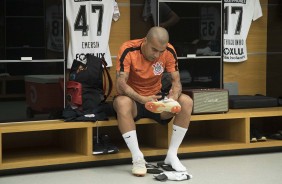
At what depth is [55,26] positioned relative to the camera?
4191mm

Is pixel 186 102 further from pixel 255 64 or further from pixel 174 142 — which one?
pixel 255 64

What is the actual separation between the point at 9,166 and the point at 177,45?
1.74 meters

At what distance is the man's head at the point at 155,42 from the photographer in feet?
13.0

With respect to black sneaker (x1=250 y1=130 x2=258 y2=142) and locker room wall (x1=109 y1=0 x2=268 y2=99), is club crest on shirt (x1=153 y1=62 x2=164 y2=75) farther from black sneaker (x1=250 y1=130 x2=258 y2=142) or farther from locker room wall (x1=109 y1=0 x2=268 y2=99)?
locker room wall (x1=109 y1=0 x2=268 y2=99)

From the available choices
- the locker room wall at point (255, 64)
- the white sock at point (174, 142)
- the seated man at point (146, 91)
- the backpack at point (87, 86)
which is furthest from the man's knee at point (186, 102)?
the locker room wall at point (255, 64)

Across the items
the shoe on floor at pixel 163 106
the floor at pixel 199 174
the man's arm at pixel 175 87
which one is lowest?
the floor at pixel 199 174

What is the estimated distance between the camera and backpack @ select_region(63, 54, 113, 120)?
4246mm

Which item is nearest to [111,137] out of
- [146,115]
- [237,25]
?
[146,115]

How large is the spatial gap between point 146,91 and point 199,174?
2.51 feet

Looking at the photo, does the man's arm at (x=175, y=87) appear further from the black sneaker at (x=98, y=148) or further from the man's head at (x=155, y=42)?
the black sneaker at (x=98, y=148)

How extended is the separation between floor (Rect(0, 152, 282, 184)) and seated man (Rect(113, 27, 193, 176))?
0.15 metres

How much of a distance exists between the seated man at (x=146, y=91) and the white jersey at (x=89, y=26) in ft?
1.91

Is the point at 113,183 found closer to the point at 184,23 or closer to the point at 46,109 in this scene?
the point at 46,109

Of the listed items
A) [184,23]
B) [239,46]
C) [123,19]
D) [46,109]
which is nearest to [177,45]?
[184,23]
